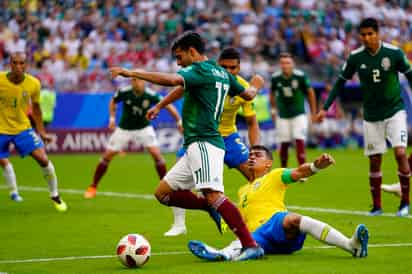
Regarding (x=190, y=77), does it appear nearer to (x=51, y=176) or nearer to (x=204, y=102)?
(x=204, y=102)

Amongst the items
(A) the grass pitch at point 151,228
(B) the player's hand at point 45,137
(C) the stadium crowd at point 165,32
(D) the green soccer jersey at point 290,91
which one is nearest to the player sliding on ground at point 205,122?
(A) the grass pitch at point 151,228

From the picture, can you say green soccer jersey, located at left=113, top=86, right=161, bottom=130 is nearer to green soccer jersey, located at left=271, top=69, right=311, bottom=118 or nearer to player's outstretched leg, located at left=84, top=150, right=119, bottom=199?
player's outstretched leg, located at left=84, top=150, right=119, bottom=199

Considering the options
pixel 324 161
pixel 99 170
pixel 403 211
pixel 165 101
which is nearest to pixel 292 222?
pixel 324 161

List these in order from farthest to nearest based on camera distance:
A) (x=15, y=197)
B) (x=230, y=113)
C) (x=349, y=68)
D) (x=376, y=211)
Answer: (x=15, y=197), (x=349, y=68), (x=376, y=211), (x=230, y=113)

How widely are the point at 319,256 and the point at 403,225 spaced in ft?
9.46

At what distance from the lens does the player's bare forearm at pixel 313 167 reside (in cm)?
904

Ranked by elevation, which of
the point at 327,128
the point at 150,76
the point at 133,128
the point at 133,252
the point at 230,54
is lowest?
the point at 327,128

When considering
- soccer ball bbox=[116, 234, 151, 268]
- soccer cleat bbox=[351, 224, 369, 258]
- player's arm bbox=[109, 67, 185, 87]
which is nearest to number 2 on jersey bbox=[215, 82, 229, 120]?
player's arm bbox=[109, 67, 185, 87]

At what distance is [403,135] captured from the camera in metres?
13.7

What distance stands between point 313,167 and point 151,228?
410cm

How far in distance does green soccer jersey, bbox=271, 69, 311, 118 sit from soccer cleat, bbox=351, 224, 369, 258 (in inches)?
444

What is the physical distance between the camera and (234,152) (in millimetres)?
12812

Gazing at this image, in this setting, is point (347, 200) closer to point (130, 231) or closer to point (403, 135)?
point (403, 135)

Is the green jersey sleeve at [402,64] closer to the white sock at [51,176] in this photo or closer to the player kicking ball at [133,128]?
the player kicking ball at [133,128]
